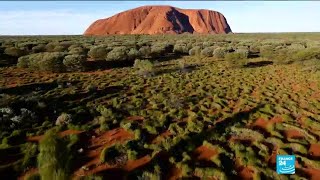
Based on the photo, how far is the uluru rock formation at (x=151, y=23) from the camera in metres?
165

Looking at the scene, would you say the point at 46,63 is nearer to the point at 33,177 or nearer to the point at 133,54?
the point at 133,54

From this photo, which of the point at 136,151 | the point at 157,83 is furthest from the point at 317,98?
the point at 136,151

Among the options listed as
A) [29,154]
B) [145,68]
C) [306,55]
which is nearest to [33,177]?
[29,154]

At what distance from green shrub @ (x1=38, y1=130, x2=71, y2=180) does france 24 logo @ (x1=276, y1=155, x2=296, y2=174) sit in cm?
654

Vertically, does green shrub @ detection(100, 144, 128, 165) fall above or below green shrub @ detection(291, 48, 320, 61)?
below

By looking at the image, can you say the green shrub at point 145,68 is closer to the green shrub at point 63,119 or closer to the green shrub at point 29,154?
the green shrub at point 63,119

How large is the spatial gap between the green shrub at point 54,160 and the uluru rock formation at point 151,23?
152481 millimetres

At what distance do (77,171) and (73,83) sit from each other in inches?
478

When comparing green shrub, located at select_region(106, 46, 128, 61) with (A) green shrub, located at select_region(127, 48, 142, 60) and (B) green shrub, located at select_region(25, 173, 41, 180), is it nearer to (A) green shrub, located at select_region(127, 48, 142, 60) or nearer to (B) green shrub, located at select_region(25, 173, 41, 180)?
(A) green shrub, located at select_region(127, 48, 142, 60)

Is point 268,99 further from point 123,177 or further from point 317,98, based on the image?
point 123,177

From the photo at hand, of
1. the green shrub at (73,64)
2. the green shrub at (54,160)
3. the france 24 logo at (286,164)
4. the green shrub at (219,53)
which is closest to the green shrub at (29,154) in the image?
the green shrub at (54,160)

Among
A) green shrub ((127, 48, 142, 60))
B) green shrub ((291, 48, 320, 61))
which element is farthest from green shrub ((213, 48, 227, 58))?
green shrub ((127, 48, 142, 60))

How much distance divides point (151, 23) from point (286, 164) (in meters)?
A: 166

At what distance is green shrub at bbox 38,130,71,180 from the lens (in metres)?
8.04
